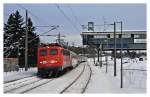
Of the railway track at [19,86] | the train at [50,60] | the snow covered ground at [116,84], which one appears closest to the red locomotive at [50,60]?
the train at [50,60]

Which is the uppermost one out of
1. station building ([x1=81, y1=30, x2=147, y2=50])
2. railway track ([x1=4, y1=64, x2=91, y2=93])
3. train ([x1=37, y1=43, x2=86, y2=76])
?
station building ([x1=81, y1=30, x2=147, y2=50])

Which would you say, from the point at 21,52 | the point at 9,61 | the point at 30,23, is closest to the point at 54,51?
the point at 9,61

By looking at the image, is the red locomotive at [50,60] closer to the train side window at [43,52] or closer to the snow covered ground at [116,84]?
the train side window at [43,52]

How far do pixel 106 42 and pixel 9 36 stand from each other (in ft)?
36.1

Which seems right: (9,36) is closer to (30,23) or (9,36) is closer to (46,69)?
(30,23)

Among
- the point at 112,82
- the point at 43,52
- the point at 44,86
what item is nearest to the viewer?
the point at 44,86

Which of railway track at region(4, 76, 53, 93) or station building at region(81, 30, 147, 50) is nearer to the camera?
railway track at region(4, 76, 53, 93)

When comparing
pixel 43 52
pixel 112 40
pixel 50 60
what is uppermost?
pixel 112 40

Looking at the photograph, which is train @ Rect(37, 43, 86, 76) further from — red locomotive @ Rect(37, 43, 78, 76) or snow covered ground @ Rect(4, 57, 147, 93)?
snow covered ground @ Rect(4, 57, 147, 93)

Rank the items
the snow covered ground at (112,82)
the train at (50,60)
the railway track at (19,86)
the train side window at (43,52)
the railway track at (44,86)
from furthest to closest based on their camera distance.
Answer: the train side window at (43,52), the train at (50,60), the snow covered ground at (112,82), the railway track at (44,86), the railway track at (19,86)

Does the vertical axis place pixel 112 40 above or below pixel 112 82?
above

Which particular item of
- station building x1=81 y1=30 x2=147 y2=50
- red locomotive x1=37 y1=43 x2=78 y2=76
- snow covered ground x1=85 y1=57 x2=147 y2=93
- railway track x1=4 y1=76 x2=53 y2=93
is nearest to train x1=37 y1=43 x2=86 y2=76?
red locomotive x1=37 y1=43 x2=78 y2=76

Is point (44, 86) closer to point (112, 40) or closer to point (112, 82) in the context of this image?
point (112, 82)

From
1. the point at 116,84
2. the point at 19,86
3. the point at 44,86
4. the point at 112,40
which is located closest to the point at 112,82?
the point at 116,84
